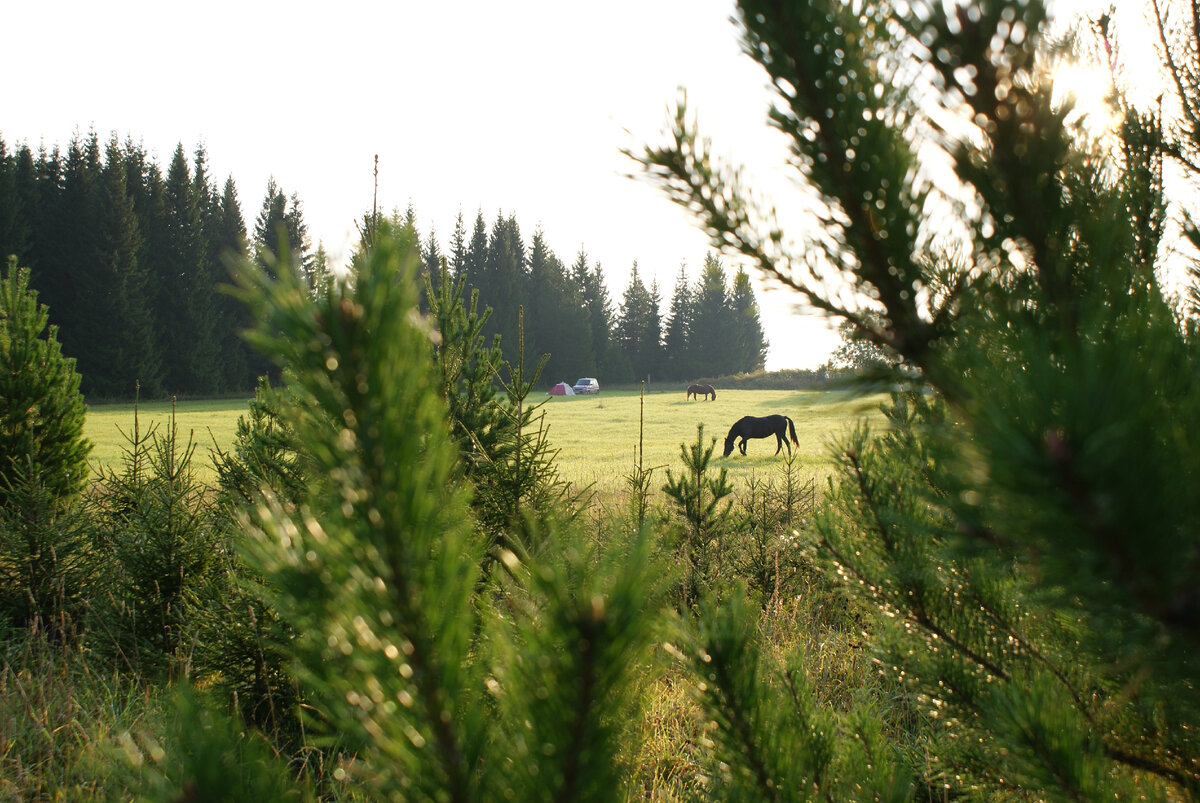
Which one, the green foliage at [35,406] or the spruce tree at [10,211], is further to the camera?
the spruce tree at [10,211]

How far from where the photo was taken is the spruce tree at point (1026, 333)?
0.44 m

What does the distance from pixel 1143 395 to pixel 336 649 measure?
24.0 inches

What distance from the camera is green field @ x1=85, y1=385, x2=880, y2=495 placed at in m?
9.70

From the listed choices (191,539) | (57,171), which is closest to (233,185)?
(57,171)

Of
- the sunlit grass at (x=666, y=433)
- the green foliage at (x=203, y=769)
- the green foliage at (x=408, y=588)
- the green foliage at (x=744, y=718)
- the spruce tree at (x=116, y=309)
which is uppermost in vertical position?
the spruce tree at (x=116, y=309)

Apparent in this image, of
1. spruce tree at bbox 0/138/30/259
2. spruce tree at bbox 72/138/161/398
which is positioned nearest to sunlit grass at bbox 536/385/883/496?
spruce tree at bbox 72/138/161/398

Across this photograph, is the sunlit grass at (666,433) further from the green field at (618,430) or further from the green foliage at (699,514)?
the green foliage at (699,514)

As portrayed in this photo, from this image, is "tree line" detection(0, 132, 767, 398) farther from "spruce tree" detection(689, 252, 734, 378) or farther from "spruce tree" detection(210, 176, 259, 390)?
"spruce tree" detection(689, 252, 734, 378)

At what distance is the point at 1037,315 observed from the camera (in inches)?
28.3

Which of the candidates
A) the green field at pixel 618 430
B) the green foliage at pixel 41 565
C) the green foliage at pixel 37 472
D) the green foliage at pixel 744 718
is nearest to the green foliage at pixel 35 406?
the green foliage at pixel 37 472

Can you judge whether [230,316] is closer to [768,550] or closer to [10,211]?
[10,211]

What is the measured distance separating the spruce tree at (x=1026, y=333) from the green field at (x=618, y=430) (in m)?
0.20

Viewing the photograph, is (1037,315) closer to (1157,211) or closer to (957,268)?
(957,268)

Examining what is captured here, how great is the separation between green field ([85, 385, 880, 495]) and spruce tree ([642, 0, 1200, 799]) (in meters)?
0.20
